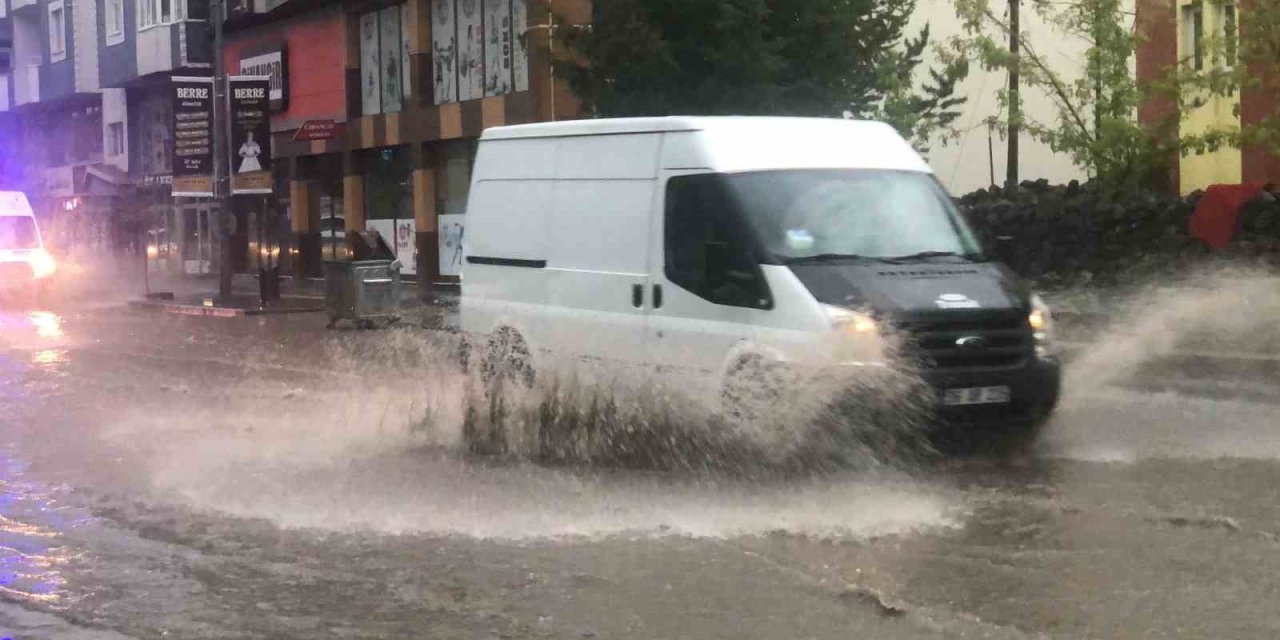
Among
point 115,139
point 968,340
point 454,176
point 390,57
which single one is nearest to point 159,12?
point 115,139

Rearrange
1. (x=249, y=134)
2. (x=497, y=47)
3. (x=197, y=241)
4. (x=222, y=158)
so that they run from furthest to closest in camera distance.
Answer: (x=197, y=241)
(x=497, y=47)
(x=249, y=134)
(x=222, y=158)

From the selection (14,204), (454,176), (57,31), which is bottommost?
(14,204)

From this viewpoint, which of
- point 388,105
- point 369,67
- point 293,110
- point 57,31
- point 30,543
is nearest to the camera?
point 30,543

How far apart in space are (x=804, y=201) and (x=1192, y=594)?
14.7 feet

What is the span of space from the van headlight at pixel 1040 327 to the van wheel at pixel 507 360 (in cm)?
387

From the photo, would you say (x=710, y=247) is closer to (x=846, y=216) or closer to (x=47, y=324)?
(x=846, y=216)

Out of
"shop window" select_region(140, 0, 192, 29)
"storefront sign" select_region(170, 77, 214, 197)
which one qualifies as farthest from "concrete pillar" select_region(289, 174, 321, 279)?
"storefront sign" select_region(170, 77, 214, 197)

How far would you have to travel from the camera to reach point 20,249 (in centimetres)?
3319

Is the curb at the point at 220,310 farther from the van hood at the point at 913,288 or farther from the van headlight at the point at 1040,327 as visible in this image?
the van headlight at the point at 1040,327

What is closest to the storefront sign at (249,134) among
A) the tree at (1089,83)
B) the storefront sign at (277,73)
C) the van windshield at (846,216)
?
the storefront sign at (277,73)

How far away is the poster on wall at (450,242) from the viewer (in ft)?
113

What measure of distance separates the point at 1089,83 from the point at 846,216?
604 inches

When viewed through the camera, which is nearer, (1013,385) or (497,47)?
(1013,385)

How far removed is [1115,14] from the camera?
79.8 feet
